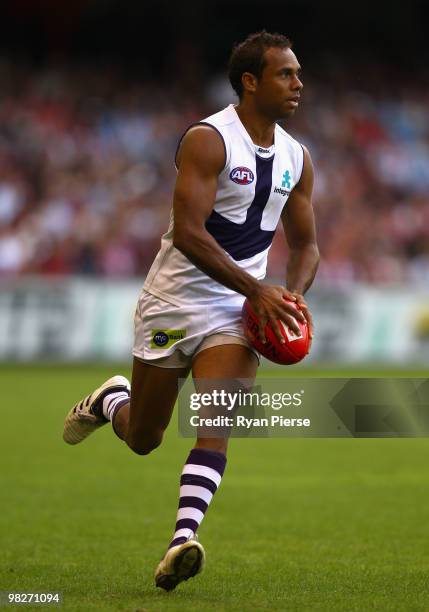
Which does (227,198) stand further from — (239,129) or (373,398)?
(373,398)

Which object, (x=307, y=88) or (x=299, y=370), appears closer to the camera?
(x=299, y=370)

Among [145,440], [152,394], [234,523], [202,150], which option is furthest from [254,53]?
[234,523]

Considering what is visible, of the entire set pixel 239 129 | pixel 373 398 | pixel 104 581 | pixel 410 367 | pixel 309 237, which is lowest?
pixel 410 367

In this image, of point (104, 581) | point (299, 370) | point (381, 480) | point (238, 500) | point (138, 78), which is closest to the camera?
point (104, 581)

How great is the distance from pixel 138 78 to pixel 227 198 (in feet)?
70.5

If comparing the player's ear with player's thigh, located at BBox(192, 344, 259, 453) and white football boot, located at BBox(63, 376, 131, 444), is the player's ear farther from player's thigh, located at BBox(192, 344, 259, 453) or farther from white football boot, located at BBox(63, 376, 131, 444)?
white football boot, located at BBox(63, 376, 131, 444)

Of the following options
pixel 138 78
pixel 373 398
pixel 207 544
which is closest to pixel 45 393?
pixel 207 544

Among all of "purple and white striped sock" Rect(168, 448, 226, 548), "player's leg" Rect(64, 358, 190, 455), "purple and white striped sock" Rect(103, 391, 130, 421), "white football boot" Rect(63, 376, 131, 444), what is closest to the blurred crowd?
"white football boot" Rect(63, 376, 131, 444)

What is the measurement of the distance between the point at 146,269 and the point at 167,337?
1531 cm

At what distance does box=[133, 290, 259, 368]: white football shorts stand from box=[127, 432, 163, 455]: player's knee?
445 millimetres

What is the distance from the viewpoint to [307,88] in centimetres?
2750

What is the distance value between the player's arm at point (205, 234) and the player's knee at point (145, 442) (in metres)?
0.95

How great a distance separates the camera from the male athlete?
236 inches

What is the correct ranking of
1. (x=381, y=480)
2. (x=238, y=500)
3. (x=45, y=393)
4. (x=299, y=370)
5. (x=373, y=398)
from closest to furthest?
(x=373, y=398) → (x=238, y=500) → (x=381, y=480) → (x=45, y=393) → (x=299, y=370)
